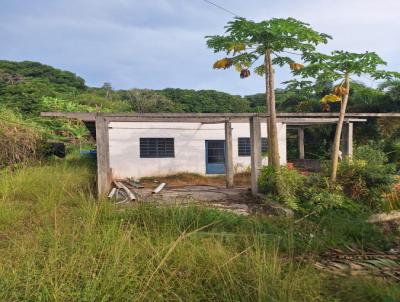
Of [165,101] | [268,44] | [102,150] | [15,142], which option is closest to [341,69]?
[268,44]

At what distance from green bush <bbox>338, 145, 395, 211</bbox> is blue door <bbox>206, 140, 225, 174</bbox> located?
7.27m

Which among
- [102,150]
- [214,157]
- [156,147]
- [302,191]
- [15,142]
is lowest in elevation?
[302,191]

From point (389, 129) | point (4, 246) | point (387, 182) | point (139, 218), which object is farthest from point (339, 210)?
point (389, 129)

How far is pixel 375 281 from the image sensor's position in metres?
3.34

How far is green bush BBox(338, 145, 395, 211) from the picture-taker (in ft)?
29.2

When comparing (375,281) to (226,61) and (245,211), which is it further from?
(226,61)

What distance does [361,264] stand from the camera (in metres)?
3.67

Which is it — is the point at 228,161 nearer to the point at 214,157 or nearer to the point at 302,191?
the point at 302,191

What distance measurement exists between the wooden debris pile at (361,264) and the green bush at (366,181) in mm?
4891

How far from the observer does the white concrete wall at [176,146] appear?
605 inches

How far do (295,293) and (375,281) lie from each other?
90 cm

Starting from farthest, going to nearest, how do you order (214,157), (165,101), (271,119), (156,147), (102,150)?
(165,101) → (214,157) → (156,147) → (102,150) → (271,119)

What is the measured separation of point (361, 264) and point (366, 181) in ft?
19.7

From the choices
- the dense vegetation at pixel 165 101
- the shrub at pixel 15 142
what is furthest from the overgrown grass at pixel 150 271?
the dense vegetation at pixel 165 101
